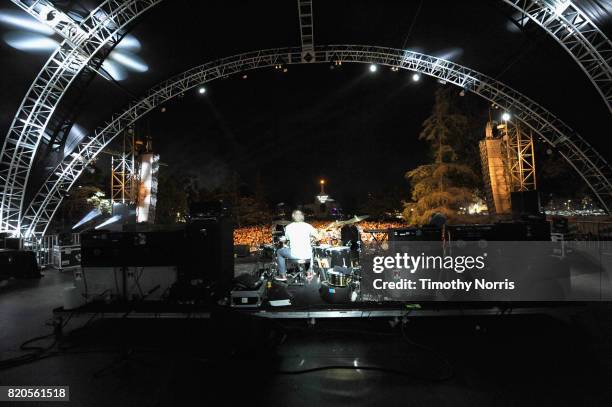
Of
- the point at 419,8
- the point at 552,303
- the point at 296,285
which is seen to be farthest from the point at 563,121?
the point at 296,285

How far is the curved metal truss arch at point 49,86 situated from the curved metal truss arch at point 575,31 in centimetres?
994

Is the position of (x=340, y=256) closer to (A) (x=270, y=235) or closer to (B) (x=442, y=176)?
(A) (x=270, y=235)

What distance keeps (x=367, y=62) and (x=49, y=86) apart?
390 inches

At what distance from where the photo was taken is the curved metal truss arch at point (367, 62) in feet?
34.4

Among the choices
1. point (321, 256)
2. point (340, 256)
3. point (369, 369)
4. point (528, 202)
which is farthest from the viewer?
point (528, 202)

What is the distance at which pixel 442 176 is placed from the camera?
13.8 metres

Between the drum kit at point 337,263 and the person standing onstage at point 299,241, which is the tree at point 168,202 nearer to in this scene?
the drum kit at point 337,263

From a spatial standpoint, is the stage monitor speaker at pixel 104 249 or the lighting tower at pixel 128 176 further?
the lighting tower at pixel 128 176

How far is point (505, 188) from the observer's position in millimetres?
12336

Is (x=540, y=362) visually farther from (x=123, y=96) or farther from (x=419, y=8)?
(x=123, y=96)

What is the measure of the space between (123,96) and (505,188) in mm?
15034

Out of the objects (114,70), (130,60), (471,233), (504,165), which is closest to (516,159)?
(504,165)

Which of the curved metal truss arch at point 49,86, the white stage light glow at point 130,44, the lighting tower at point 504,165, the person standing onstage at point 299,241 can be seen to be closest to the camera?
the person standing onstage at point 299,241

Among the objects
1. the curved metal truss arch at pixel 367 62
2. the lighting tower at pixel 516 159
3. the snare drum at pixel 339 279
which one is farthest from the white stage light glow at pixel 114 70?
the lighting tower at pixel 516 159
